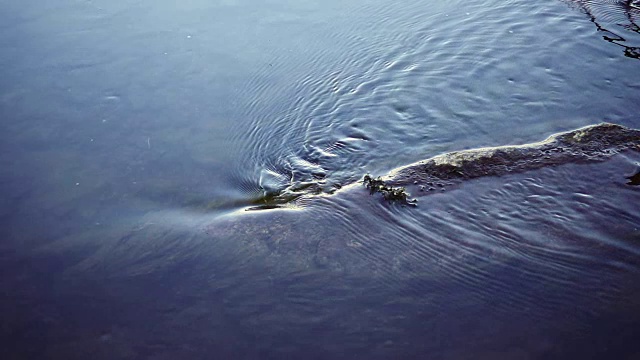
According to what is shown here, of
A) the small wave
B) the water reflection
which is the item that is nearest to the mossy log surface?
the small wave

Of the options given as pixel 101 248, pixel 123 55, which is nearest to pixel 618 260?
pixel 101 248

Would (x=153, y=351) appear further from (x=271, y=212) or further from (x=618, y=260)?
(x=618, y=260)

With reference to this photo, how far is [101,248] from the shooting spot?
167 inches

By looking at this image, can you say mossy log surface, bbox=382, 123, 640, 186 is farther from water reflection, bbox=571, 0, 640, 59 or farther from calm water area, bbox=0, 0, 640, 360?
water reflection, bbox=571, 0, 640, 59

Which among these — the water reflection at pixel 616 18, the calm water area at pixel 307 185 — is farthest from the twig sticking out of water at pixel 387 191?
the water reflection at pixel 616 18

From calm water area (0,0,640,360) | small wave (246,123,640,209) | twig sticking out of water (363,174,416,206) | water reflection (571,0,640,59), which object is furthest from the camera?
water reflection (571,0,640,59)

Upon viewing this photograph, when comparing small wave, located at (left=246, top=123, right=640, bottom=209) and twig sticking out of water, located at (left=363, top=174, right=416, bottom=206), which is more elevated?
small wave, located at (left=246, top=123, right=640, bottom=209)

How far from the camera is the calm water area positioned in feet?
12.1

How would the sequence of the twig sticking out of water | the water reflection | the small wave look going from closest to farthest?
1. the twig sticking out of water
2. the small wave
3. the water reflection

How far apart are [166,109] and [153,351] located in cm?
263

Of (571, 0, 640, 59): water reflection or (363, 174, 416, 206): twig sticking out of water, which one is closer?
(363, 174, 416, 206): twig sticking out of water

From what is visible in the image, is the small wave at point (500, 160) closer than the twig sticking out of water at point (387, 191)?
No

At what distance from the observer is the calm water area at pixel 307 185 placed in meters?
3.69

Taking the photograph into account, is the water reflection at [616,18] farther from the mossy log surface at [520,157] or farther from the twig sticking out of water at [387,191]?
the twig sticking out of water at [387,191]
